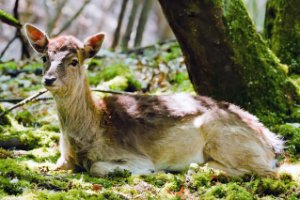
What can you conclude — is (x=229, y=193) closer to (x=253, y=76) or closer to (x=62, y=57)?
(x=253, y=76)

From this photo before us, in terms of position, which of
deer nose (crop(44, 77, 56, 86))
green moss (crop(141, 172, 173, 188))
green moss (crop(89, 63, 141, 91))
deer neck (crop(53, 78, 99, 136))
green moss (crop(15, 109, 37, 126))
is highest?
deer nose (crop(44, 77, 56, 86))

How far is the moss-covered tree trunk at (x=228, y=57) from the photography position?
770cm

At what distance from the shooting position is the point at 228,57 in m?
7.88

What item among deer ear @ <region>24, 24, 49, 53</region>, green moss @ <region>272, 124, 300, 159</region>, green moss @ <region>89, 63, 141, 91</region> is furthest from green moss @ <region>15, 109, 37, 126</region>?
green moss @ <region>272, 124, 300, 159</region>

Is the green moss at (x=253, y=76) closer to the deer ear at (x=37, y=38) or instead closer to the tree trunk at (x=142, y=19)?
the deer ear at (x=37, y=38)

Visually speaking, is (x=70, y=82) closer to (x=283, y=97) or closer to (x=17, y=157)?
(x=17, y=157)

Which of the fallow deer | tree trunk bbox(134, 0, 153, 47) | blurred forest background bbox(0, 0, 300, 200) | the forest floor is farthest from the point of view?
tree trunk bbox(134, 0, 153, 47)

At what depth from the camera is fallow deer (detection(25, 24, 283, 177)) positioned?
6.91 m

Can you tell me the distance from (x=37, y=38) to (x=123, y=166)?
2046 mm

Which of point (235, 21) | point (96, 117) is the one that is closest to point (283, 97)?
point (235, 21)

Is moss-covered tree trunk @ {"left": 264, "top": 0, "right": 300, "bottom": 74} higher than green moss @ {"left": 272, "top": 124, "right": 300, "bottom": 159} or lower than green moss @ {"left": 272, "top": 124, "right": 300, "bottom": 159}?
higher

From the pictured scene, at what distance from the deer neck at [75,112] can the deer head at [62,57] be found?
0.35 feet

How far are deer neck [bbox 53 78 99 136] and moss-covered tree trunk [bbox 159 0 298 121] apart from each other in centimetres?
176

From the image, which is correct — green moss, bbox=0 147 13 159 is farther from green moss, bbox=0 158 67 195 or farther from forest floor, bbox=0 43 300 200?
green moss, bbox=0 158 67 195
